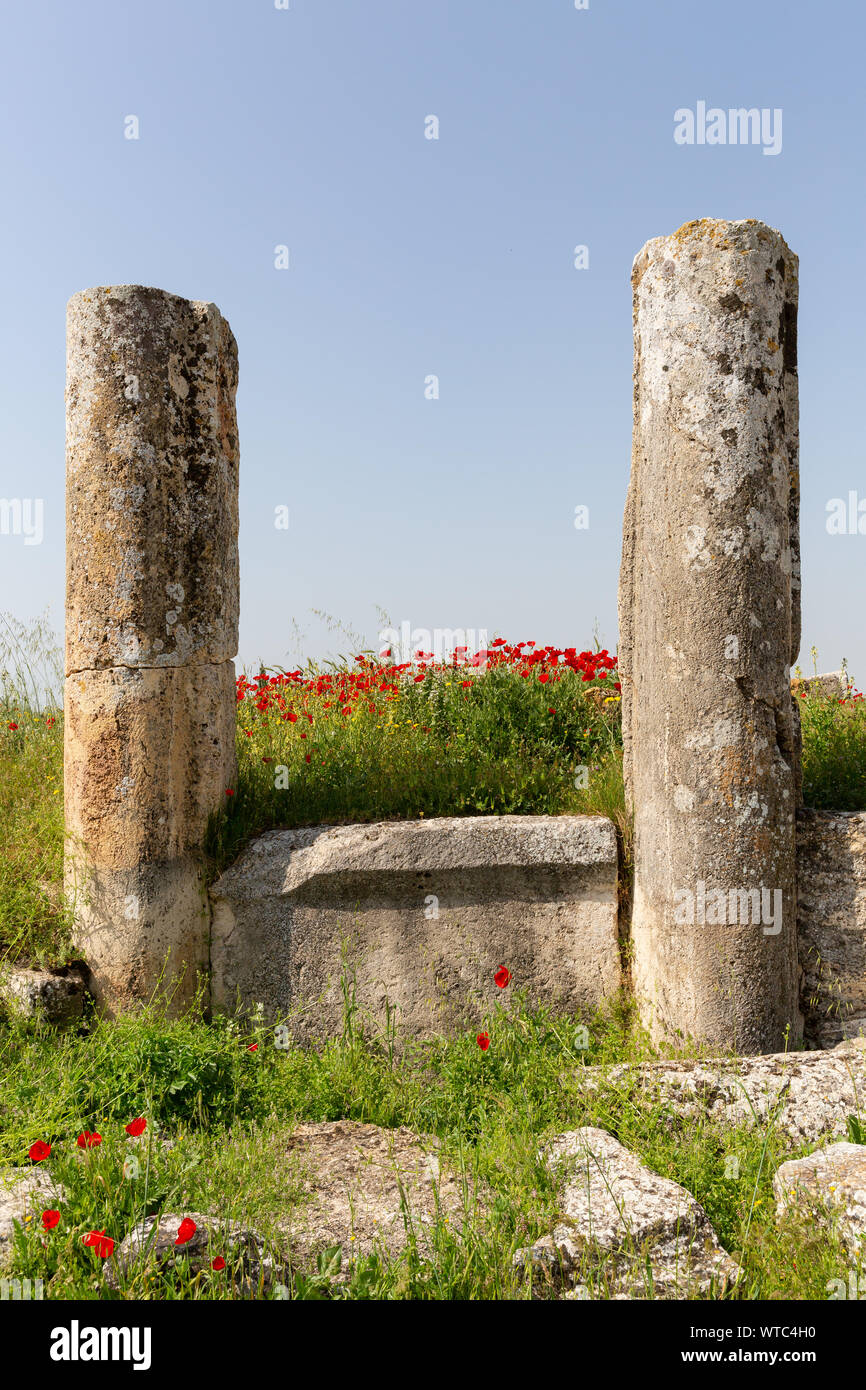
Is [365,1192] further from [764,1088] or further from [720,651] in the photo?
[720,651]

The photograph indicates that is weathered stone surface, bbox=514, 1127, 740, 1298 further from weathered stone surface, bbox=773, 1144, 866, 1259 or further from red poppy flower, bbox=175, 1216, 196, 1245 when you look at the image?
red poppy flower, bbox=175, 1216, 196, 1245

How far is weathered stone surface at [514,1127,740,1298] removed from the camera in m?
Result: 2.87

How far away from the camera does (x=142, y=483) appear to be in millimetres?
4949

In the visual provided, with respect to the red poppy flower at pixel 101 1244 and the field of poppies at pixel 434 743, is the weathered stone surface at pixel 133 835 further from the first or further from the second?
the red poppy flower at pixel 101 1244

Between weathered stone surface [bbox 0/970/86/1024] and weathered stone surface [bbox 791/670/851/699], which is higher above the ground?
weathered stone surface [bbox 791/670/851/699]

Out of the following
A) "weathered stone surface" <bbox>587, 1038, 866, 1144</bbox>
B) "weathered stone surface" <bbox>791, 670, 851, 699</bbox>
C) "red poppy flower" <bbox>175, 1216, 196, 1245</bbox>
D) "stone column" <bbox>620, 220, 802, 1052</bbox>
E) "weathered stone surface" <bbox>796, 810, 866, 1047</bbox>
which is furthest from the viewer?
"weathered stone surface" <bbox>791, 670, 851, 699</bbox>

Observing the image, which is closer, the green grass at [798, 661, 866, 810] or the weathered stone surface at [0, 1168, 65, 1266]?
the weathered stone surface at [0, 1168, 65, 1266]

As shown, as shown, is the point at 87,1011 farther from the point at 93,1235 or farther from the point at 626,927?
the point at 626,927

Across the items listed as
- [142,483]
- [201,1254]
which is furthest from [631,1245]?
[142,483]

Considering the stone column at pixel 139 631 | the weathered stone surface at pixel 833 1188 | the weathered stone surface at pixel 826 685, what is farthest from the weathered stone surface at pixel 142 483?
the weathered stone surface at pixel 826 685

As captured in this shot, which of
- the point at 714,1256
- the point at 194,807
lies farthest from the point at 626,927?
Result: the point at 194,807

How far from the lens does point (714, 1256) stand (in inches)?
118

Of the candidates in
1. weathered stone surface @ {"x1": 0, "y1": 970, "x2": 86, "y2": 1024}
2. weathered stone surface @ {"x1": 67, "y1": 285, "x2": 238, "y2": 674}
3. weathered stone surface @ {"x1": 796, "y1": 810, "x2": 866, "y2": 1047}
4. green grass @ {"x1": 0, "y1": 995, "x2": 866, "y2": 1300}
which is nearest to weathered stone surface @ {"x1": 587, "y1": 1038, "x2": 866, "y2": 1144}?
green grass @ {"x1": 0, "y1": 995, "x2": 866, "y2": 1300}
